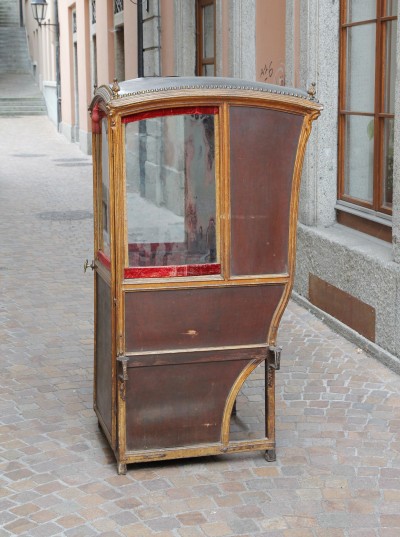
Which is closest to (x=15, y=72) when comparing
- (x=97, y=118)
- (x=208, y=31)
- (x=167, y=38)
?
(x=167, y=38)

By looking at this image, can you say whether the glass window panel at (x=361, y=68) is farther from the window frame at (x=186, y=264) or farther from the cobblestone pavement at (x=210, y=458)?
the window frame at (x=186, y=264)

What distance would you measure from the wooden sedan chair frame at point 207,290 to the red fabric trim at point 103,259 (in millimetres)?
39

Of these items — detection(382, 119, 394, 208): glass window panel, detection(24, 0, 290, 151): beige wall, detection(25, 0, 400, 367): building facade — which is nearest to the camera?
detection(25, 0, 400, 367): building facade

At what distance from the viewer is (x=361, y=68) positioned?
7.77m

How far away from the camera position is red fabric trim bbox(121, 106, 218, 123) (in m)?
4.57

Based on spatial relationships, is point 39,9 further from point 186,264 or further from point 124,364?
point 124,364

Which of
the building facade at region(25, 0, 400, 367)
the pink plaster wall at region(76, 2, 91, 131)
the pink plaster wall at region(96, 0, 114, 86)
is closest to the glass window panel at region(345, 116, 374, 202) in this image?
the building facade at region(25, 0, 400, 367)

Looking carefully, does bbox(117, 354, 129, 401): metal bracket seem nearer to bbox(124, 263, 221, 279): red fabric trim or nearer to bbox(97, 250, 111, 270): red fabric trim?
bbox(124, 263, 221, 279): red fabric trim

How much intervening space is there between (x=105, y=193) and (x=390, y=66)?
3060mm

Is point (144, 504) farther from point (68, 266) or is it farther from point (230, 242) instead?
point (68, 266)

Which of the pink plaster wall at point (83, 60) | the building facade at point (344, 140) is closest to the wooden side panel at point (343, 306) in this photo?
the building facade at point (344, 140)

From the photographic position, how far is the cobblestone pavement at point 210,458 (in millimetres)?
4395

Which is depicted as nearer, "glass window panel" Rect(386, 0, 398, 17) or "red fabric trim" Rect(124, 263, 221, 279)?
"red fabric trim" Rect(124, 263, 221, 279)

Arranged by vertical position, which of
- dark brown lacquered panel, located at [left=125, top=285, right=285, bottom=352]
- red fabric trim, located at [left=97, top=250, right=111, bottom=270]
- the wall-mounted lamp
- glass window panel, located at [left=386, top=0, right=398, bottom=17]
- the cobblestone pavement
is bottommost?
the cobblestone pavement
